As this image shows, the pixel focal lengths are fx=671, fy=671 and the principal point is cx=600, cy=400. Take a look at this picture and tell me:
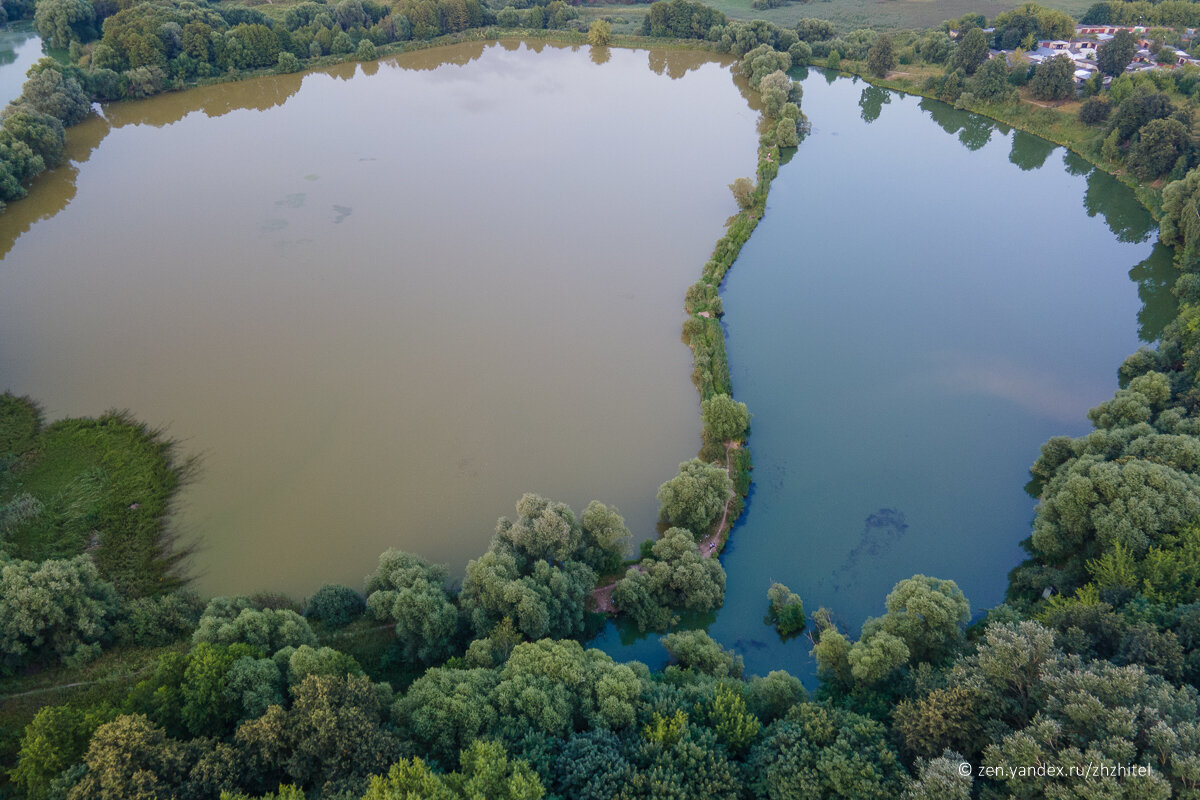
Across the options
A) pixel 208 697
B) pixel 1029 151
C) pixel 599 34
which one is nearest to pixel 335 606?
pixel 208 697

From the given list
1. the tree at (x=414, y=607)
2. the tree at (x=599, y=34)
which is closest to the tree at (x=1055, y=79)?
the tree at (x=599, y=34)

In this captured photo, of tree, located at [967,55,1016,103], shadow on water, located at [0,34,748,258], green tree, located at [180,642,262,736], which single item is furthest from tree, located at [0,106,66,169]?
tree, located at [967,55,1016,103]

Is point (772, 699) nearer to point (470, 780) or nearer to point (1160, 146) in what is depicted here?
point (470, 780)

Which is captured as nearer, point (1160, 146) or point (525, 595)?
point (525, 595)

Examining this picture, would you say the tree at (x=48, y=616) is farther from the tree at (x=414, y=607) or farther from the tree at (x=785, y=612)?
the tree at (x=785, y=612)

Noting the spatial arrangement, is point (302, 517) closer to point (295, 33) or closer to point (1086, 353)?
point (1086, 353)
